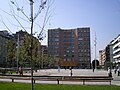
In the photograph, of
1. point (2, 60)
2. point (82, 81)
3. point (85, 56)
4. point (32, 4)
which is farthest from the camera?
point (85, 56)

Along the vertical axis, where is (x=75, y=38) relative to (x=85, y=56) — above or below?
above

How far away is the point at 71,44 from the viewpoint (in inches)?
7441

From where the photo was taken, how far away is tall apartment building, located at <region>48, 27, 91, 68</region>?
184375mm

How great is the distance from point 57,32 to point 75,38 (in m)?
13.7

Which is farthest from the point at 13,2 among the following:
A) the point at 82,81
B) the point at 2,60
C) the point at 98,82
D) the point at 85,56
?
the point at 85,56

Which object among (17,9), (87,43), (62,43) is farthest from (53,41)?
(17,9)

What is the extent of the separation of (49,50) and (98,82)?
159017mm

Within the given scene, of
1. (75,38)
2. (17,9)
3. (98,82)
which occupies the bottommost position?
(98,82)

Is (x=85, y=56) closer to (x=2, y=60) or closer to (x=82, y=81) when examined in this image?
(x=2, y=60)

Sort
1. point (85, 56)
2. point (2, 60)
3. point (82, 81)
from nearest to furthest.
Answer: point (82, 81)
point (2, 60)
point (85, 56)

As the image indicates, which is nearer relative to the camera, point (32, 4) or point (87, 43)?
point (32, 4)

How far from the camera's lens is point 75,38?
188750mm

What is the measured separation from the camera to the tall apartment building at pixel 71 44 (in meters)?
184

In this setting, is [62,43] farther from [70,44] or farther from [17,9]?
[17,9]
